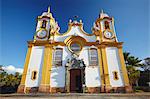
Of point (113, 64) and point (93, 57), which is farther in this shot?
point (93, 57)

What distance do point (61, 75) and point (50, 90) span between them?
2280 millimetres

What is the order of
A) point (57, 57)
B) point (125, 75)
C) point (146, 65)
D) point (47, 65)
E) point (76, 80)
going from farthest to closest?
point (146, 65) < point (57, 57) < point (76, 80) < point (47, 65) < point (125, 75)

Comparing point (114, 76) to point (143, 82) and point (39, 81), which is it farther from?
point (143, 82)

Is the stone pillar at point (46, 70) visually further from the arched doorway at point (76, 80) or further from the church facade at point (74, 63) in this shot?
the arched doorway at point (76, 80)

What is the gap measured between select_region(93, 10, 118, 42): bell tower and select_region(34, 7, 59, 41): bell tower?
6.72m

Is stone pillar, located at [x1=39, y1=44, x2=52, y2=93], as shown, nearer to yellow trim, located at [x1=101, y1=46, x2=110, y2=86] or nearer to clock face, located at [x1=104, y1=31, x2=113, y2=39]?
yellow trim, located at [x1=101, y1=46, x2=110, y2=86]

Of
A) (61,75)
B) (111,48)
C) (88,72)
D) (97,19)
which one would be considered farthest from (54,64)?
(97,19)

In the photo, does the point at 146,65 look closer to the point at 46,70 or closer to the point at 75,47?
the point at 75,47

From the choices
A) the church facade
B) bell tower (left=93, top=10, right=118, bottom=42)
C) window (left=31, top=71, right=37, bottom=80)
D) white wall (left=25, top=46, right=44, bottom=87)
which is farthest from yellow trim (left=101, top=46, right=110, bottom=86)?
window (left=31, top=71, right=37, bottom=80)

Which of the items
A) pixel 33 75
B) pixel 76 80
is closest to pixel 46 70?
pixel 33 75

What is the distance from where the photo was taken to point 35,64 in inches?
690

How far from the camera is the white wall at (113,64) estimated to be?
16655mm

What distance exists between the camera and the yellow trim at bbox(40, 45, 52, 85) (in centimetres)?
1652

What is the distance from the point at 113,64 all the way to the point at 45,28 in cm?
1163
